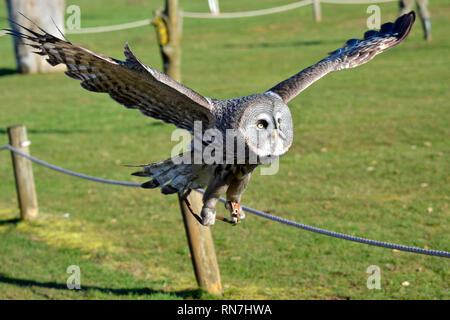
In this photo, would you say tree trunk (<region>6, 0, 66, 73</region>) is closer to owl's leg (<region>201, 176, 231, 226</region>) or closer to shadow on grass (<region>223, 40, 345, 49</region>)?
shadow on grass (<region>223, 40, 345, 49</region>)

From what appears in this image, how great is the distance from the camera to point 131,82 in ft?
12.1

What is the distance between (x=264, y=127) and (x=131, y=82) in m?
0.91

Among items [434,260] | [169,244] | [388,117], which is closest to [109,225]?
[169,244]

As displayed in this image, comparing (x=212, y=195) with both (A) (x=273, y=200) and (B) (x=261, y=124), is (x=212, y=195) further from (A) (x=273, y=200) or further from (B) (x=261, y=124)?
(A) (x=273, y=200)

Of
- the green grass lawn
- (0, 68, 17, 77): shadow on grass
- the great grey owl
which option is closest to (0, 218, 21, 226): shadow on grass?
the green grass lawn

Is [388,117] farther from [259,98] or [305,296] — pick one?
[259,98]

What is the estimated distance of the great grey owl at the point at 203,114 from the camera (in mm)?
3328

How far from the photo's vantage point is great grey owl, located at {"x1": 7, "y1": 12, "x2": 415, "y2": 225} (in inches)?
131

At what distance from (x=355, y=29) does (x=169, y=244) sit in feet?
52.2

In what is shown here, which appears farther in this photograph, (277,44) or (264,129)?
(277,44)

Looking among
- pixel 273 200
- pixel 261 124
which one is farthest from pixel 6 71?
pixel 261 124

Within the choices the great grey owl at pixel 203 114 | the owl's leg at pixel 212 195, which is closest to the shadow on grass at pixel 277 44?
the great grey owl at pixel 203 114

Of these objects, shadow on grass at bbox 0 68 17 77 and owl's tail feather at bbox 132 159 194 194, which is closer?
owl's tail feather at bbox 132 159 194 194

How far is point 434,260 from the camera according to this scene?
5.84 metres
